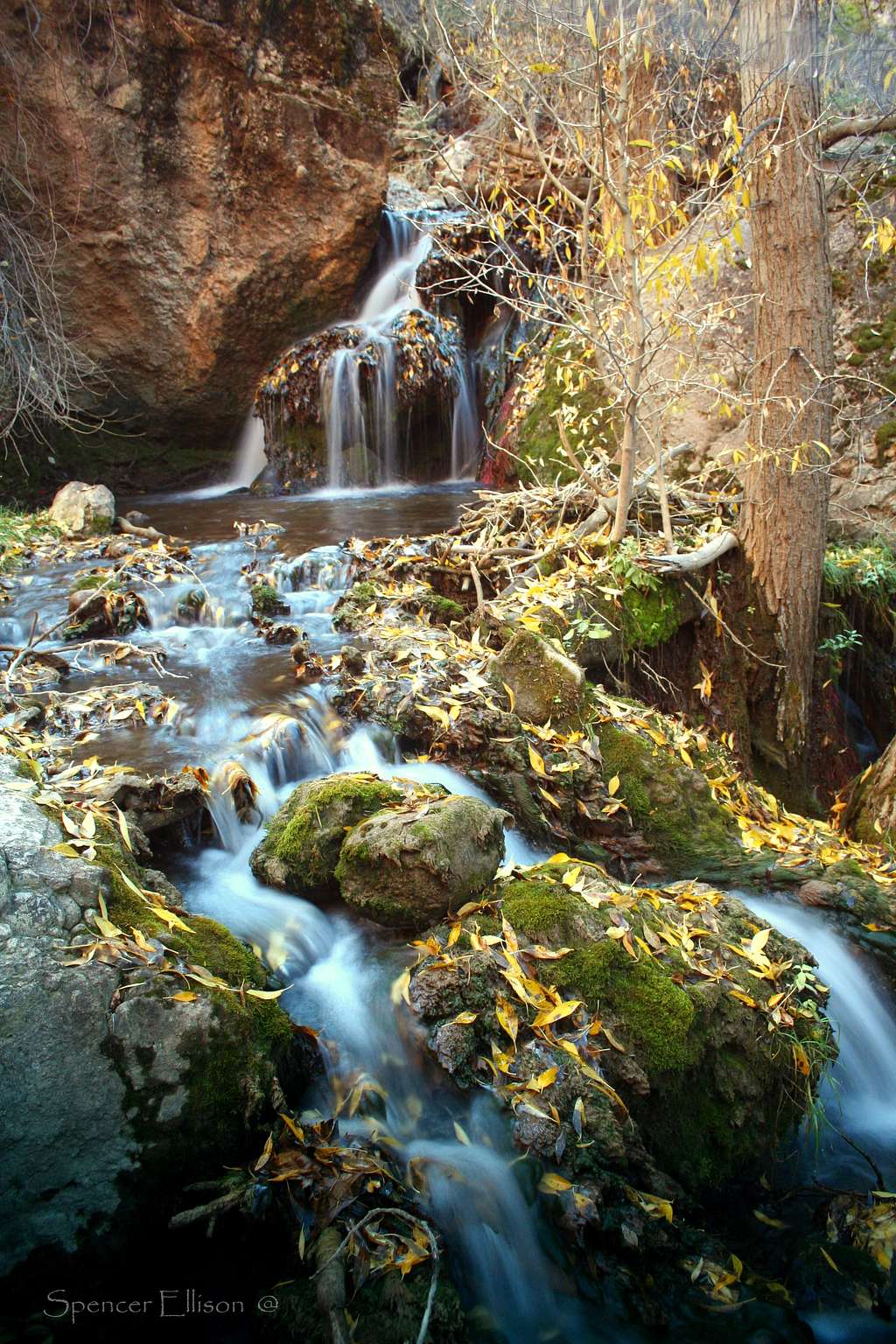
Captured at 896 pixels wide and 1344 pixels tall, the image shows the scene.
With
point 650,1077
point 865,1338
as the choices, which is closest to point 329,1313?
point 650,1077

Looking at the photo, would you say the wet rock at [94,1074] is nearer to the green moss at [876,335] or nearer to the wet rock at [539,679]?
the wet rock at [539,679]

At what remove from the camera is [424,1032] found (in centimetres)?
283

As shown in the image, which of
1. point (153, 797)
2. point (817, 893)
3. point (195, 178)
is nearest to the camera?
point (153, 797)

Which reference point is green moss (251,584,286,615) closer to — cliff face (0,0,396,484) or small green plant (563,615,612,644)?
small green plant (563,615,612,644)

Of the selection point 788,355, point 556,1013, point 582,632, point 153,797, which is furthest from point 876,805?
point 153,797

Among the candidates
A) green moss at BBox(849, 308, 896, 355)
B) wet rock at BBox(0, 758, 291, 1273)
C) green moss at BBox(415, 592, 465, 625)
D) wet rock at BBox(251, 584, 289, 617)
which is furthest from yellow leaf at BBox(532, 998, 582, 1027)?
green moss at BBox(849, 308, 896, 355)

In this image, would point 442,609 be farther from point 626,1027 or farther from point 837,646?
point 626,1027

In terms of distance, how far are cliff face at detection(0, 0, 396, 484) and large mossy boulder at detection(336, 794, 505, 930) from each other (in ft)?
29.8

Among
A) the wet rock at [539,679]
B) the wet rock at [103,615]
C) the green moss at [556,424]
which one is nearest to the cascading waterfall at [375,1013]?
the wet rock at [539,679]

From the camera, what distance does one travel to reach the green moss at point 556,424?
786 centimetres

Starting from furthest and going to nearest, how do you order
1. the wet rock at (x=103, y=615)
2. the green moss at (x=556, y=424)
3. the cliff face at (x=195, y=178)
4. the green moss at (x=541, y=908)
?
1. the cliff face at (x=195, y=178)
2. the green moss at (x=556, y=424)
3. the wet rock at (x=103, y=615)
4. the green moss at (x=541, y=908)

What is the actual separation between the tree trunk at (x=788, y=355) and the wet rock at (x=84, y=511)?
616 centimetres

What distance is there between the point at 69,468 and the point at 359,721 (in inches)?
299

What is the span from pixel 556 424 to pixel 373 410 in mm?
3371
